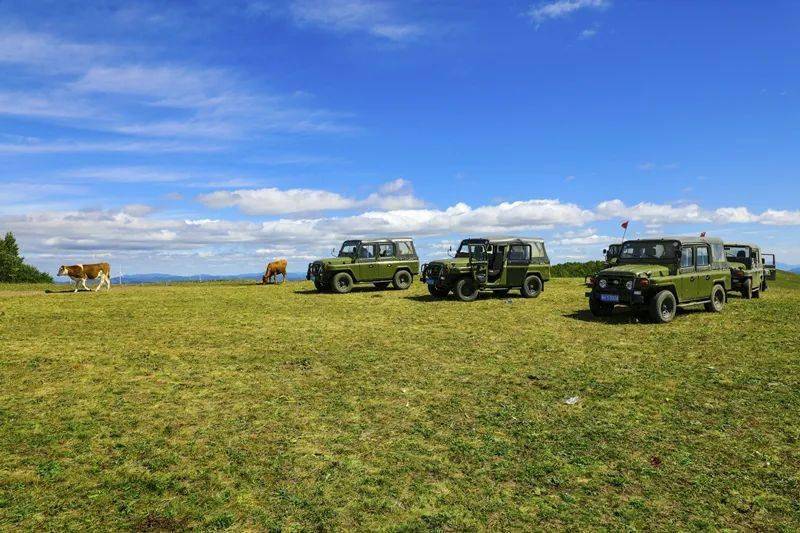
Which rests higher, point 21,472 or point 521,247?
point 521,247

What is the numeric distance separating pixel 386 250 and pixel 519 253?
5.64 meters

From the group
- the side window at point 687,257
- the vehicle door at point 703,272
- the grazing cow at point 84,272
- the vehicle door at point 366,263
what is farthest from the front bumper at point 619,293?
the grazing cow at point 84,272

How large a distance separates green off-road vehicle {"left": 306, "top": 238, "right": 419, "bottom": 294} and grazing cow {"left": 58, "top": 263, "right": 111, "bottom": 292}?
8.70 meters

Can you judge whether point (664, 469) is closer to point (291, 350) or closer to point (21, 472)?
point (21, 472)

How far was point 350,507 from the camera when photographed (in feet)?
12.4

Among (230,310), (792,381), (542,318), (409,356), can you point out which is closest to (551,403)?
(409,356)

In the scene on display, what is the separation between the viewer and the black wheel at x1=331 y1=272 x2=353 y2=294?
63.7 ft

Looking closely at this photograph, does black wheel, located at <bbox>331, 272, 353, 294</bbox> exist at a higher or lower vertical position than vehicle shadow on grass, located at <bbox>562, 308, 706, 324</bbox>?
higher

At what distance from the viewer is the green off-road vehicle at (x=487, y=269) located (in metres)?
16.3

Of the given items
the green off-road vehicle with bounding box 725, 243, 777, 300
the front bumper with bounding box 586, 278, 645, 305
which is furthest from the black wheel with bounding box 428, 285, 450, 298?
the green off-road vehicle with bounding box 725, 243, 777, 300

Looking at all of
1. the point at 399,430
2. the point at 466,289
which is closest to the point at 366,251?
the point at 466,289

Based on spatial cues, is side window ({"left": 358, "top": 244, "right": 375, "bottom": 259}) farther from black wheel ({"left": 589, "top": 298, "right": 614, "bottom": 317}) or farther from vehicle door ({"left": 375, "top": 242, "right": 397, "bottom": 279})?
black wheel ({"left": 589, "top": 298, "right": 614, "bottom": 317})

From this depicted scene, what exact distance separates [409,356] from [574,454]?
4.17 meters

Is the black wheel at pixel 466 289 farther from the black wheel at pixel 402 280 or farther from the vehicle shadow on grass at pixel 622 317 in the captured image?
the black wheel at pixel 402 280
